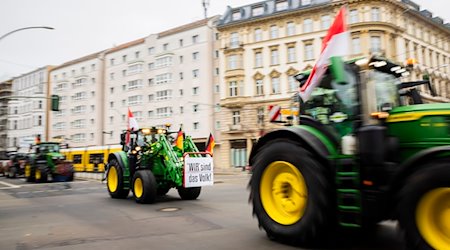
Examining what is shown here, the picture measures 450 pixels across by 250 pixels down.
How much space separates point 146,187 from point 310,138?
6.78 meters

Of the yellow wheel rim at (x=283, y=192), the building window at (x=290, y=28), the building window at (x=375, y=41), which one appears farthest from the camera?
the building window at (x=290, y=28)

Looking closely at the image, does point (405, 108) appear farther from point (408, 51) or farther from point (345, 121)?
point (408, 51)

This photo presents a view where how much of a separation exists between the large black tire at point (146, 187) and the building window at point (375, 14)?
32324 millimetres

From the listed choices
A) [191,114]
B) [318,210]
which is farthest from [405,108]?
[191,114]

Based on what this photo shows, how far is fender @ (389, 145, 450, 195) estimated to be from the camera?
418cm

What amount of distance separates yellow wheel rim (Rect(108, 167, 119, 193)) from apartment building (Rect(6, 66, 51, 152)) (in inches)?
2445

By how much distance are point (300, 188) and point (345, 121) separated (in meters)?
1.19

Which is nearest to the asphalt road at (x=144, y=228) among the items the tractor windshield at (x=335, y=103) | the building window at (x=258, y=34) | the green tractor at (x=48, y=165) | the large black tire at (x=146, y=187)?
the large black tire at (x=146, y=187)

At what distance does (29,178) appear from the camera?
25.2 meters

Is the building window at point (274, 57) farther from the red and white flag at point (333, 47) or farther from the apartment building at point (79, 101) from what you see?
the red and white flag at point (333, 47)

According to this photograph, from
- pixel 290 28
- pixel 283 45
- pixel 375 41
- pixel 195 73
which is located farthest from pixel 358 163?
pixel 195 73

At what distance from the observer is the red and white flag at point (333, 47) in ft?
17.9

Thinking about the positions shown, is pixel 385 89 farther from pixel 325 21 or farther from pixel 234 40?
pixel 234 40

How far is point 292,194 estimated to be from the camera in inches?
235
